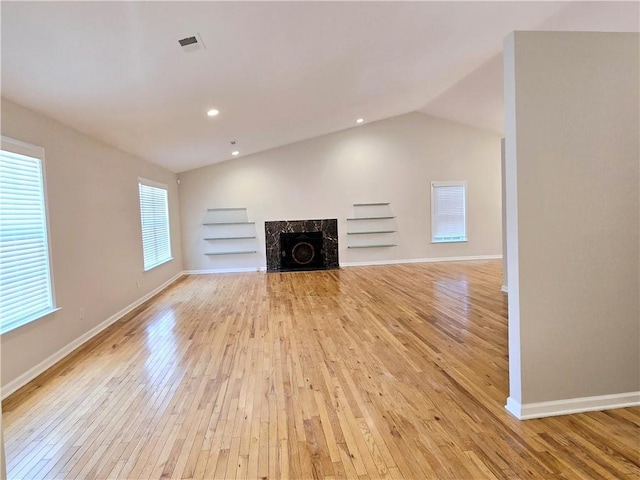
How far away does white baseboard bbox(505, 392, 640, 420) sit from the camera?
2.22 metres

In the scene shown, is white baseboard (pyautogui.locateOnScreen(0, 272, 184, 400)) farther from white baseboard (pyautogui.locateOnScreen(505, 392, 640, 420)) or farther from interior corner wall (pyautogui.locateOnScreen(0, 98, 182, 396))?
white baseboard (pyautogui.locateOnScreen(505, 392, 640, 420))

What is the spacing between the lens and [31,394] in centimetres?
275

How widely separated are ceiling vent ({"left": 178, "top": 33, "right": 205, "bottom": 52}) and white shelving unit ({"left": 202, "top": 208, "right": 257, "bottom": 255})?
5960mm

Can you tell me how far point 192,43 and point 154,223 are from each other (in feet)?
15.2

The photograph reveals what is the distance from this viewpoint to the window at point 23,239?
9.38ft

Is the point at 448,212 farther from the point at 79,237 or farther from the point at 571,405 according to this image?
the point at 79,237

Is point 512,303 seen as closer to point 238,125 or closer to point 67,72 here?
point 67,72

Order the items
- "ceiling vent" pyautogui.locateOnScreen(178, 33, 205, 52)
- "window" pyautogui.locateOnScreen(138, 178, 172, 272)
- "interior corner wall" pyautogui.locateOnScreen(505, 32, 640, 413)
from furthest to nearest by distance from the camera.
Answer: "window" pyautogui.locateOnScreen(138, 178, 172, 272)
"ceiling vent" pyautogui.locateOnScreen(178, 33, 205, 52)
"interior corner wall" pyautogui.locateOnScreen(505, 32, 640, 413)

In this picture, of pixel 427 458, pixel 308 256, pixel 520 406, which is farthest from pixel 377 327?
pixel 308 256

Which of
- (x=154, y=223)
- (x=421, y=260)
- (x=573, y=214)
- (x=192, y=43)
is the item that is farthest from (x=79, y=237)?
(x=421, y=260)

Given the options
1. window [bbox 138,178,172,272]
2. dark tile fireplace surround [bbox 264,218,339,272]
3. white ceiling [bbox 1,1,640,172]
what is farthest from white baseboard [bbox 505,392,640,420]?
dark tile fireplace surround [bbox 264,218,339,272]

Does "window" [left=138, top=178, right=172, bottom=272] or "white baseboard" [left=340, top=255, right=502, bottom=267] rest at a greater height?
"window" [left=138, top=178, right=172, bottom=272]

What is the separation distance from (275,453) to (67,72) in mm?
2936

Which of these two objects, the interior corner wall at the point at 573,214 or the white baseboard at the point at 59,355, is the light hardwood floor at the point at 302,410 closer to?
the white baseboard at the point at 59,355
